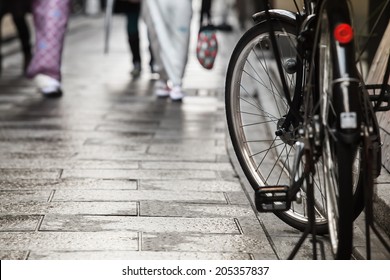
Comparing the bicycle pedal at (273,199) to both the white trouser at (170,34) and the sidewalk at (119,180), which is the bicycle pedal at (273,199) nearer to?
the sidewalk at (119,180)

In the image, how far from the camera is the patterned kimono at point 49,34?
29.8 feet

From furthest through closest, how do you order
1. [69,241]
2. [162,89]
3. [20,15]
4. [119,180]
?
1. [20,15]
2. [162,89]
3. [119,180]
4. [69,241]

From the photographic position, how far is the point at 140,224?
439 centimetres

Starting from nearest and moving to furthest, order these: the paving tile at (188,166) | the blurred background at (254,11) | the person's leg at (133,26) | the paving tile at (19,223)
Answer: the paving tile at (19,223) → the paving tile at (188,166) → the blurred background at (254,11) → the person's leg at (133,26)

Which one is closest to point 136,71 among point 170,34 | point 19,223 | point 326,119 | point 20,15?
point 20,15

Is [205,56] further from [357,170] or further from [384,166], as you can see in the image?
[357,170]

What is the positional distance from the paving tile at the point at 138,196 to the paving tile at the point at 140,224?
415 millimetres

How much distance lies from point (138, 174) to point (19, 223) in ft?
4.50

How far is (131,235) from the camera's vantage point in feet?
13.7

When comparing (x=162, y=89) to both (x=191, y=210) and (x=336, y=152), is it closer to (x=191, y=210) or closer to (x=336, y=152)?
(x=191, y=210)

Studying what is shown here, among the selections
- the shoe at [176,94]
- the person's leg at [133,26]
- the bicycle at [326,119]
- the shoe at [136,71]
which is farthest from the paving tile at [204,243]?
the shoe at [136,71]

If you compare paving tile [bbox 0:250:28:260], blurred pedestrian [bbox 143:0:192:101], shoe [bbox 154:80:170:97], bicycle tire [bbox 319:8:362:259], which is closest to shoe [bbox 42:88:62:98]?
shoe [bbox 154:80:170:97]

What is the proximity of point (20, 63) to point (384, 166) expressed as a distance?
895cm

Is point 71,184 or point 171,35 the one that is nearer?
point 71,184
